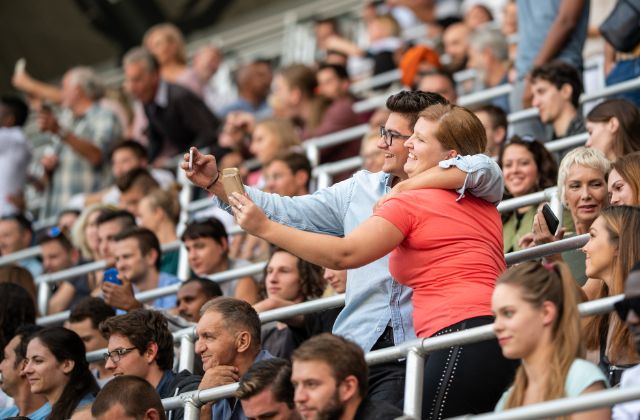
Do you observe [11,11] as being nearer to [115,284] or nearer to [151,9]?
[151,9]

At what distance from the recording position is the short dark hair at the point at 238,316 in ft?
19.1

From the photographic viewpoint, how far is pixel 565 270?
14.7 ft

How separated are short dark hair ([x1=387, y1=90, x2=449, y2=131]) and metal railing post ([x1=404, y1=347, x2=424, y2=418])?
0.99m

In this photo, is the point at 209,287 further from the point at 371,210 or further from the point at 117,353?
the point at 371,210

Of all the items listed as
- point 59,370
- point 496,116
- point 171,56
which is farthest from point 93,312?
point 171,56

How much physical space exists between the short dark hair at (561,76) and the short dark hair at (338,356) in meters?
3.72

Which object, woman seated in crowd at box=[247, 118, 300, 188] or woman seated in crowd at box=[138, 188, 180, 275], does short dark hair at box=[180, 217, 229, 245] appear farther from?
woman seated in crowd at box=[247, 118, 300, 188]

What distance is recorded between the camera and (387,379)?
5098 mm

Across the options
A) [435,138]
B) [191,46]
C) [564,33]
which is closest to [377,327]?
[435,138]

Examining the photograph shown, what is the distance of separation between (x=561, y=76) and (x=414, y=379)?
3717mm

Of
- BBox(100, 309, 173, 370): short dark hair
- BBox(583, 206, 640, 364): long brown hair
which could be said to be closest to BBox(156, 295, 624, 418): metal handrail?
BBox(583, 206, 640, 364): long brown hair

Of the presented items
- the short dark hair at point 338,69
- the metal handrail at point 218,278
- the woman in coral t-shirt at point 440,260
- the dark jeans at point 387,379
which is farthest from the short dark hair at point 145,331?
the short dark hair at point 338,69

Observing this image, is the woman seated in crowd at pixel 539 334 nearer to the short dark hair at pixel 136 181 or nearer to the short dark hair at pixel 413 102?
the short dark hair at pixel 413 102

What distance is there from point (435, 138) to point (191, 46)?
37.5 ft
